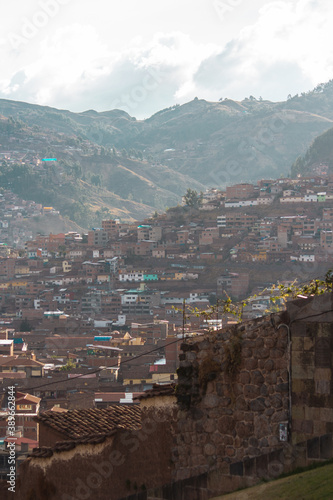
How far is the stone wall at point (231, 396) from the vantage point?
15.2 feet

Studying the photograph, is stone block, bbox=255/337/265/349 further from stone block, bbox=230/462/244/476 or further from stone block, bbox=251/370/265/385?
stone block, bbox=230/462/244/476

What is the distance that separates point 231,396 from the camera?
4840 millimetres

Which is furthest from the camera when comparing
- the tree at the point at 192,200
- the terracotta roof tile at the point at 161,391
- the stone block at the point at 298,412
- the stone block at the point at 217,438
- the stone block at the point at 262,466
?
the tree at the point at 192,200

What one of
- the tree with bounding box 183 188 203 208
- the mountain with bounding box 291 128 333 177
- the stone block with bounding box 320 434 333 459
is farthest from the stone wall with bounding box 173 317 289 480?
the mountain with bounding box 291 128 333 177

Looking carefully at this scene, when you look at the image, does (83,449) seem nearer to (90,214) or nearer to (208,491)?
(208,491)

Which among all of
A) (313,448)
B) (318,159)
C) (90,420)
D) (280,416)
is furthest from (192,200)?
(313,448)

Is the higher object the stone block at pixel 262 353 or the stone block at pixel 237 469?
the stone block at pixel 262 353

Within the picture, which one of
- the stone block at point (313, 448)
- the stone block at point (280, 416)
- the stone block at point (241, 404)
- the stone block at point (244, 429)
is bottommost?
the stone block at point (313, 448)

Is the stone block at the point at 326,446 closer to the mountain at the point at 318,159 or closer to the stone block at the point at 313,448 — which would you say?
the stone block at the point at 313,448

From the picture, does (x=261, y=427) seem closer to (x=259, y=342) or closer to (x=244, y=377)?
(x=244, y=377)

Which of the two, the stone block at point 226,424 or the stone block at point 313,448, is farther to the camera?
the stone block at point 226,424

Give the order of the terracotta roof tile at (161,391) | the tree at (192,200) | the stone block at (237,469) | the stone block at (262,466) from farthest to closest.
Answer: the tree at (192,200)
the terracotta roof tile at (161,391)
the stone block at (237,469)
the stone block at (262,466)

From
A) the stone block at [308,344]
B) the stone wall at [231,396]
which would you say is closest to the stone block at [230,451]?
the stone wall at [231,396]

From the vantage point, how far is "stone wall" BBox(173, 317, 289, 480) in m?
4.64
